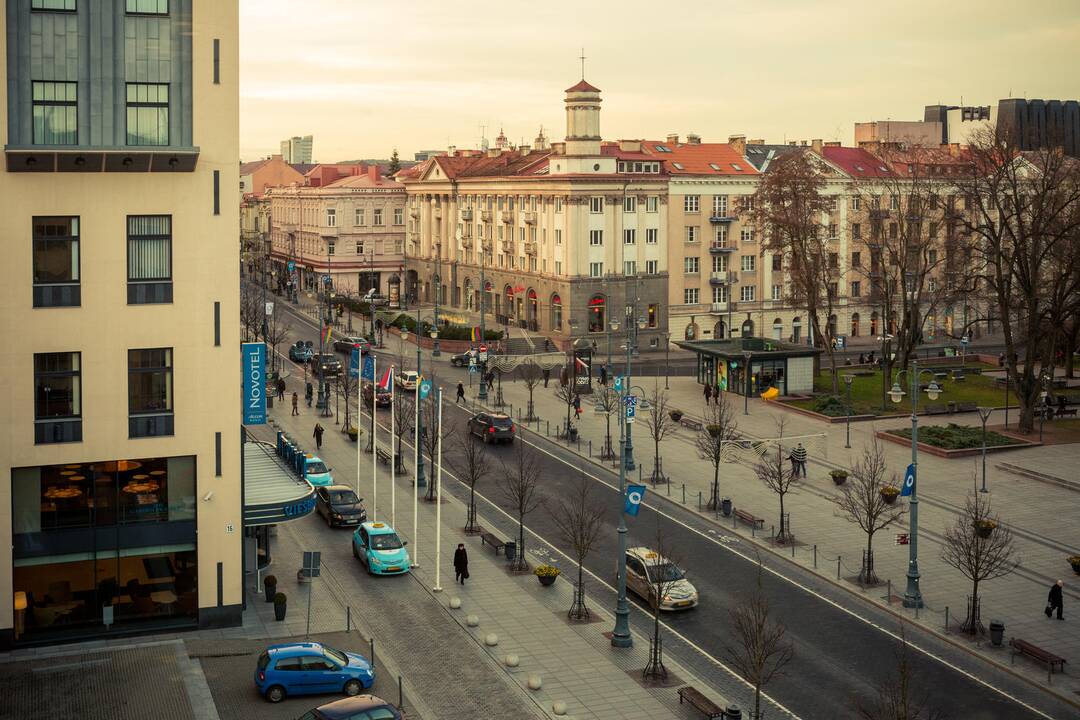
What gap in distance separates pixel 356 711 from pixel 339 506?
72.9 ft

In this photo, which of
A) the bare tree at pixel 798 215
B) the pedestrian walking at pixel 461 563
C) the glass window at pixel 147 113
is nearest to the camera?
the glass window at pixel 147 113

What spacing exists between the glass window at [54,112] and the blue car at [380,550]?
54.4 ft

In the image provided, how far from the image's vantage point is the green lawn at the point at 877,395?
A: 74188mm

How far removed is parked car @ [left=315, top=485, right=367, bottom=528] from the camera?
49.2m

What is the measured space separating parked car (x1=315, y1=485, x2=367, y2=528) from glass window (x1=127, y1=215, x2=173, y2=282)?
14.4 metres

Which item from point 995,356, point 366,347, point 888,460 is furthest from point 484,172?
point 888,460

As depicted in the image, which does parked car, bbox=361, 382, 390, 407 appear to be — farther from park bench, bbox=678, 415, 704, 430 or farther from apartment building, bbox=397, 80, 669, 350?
apartment building, bbox=397, 80, 669, 350

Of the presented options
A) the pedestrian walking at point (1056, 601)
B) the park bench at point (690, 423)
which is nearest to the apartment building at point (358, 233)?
the park bench at point (690, 423)

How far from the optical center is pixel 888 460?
6153cm

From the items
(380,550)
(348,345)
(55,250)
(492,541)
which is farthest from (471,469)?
(348,345)

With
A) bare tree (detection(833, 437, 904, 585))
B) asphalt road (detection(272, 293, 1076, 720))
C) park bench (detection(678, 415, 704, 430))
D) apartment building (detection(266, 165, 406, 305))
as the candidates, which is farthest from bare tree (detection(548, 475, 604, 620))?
apartment building (detection(266, 165, 406, 305))

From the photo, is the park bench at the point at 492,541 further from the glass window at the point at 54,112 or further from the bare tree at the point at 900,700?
the glass window at the point at 54,112

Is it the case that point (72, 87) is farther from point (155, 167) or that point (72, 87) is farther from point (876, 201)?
point (876, 201)

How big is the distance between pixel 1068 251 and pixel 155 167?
5932cm
